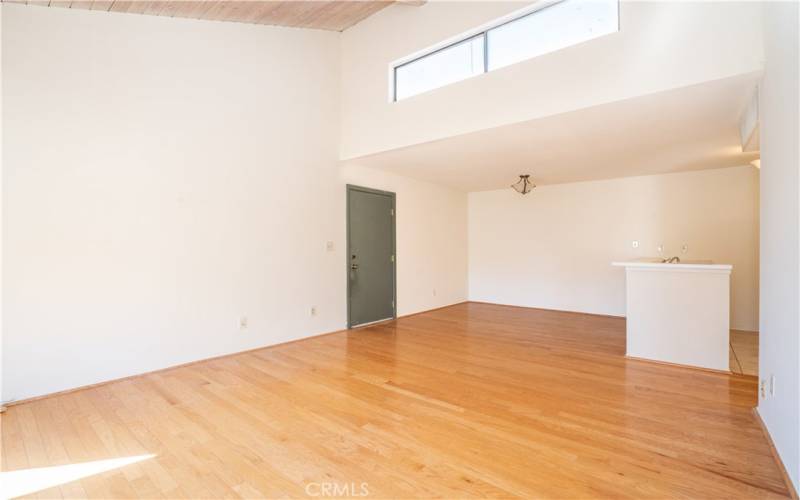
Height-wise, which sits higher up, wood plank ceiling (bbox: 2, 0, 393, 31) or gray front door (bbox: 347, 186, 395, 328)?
wood plank ceiling (bbox: 2, 0, 393, 31)

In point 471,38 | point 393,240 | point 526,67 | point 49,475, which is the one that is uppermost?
point 471,38

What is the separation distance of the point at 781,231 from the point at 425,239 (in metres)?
5.12

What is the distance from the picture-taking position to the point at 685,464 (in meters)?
2.10

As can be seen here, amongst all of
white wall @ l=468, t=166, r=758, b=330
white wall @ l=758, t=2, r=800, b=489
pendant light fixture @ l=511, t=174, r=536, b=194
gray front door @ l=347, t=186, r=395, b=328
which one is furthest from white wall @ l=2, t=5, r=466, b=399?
white wall @ l=758, t=2, r=800, b=489

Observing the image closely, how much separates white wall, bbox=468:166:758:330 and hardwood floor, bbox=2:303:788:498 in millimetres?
2781

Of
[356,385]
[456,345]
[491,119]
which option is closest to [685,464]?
[356,385]

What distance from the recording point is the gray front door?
559cm

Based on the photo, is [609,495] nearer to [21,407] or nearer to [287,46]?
[21,407]

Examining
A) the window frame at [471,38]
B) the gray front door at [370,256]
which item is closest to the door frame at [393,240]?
the gray front door at [370,256]

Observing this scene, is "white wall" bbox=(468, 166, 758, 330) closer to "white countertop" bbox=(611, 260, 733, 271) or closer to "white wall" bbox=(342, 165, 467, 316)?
"white wall" bbox=(342, 165, 467, 316)

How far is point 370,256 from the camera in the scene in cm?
587

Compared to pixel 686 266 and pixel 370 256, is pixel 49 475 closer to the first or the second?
pixel 370 256

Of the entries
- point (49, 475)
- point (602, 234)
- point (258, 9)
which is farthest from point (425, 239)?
point (49, 475)

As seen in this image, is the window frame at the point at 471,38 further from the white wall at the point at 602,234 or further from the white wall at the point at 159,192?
the white wall at the point at 602,234
